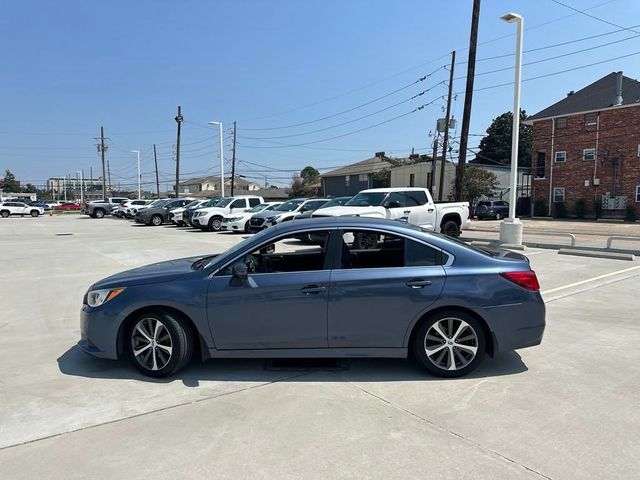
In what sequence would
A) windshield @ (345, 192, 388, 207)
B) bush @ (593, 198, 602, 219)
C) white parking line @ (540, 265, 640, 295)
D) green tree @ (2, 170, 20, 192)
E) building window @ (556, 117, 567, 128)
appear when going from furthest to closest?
1. green tree @ (2, 170, 20, 192)
2. building window @ (556, 117, 567, 128)
3. bush @ (593, 198, 602, 219)
4. windshield @ (345, 192, 388, 207)
5. white parking line @ (540, 265, 640, 295)

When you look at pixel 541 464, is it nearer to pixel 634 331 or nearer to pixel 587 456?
pixel 587 456

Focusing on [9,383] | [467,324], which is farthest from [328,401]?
[9,383]

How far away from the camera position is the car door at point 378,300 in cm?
449

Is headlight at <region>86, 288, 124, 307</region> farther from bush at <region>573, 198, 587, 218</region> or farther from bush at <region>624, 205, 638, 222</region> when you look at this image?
bush at <region>573, 198, 587, 218</region>

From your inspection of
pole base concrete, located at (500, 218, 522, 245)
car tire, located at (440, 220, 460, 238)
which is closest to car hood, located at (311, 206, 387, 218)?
car tire, located at (440, 220, 460, 238)


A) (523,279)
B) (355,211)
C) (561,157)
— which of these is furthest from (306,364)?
(561,157)

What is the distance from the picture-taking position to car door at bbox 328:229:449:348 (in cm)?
449

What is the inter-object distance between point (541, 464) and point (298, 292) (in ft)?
7.58

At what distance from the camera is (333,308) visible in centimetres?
449

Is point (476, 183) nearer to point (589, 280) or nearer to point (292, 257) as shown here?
point (589, 280)

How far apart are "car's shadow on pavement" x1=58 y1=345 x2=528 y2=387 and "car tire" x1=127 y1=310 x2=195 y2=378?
13cm

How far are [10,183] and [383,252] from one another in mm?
181061

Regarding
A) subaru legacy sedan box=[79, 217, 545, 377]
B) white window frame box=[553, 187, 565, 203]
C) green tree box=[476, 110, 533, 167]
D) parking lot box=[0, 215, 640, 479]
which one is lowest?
parking lot box=[0, 215, 640, 479]

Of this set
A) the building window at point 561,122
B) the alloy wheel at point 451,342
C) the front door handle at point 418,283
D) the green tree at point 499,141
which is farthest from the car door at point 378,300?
the green tree at point 499,141
